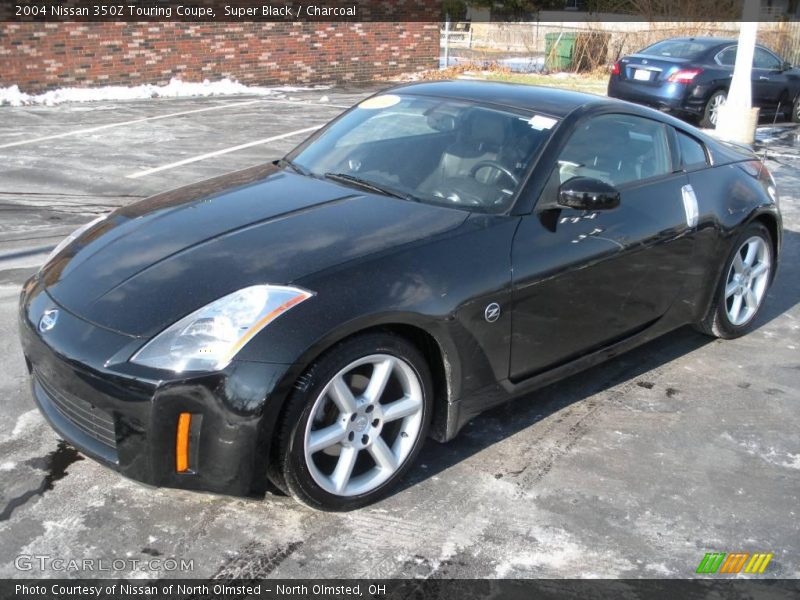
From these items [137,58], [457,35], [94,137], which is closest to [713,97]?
[94,137]

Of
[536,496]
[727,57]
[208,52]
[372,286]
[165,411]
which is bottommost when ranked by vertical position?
[536,496]

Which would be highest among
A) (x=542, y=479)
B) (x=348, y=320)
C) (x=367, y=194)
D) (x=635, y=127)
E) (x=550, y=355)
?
(x=635, y=127)

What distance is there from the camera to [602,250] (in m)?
4.00

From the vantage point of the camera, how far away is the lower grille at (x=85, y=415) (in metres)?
2.99

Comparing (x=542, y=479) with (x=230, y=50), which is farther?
(x=230, y=50)

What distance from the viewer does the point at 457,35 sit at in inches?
1543

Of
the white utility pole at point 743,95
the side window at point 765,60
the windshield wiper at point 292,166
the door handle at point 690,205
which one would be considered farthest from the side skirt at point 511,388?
the side window at point 765,60

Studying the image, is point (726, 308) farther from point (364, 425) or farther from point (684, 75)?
point (684, 75)

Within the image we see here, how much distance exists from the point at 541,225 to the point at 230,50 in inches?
607

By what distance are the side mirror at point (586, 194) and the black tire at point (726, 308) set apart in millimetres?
1479

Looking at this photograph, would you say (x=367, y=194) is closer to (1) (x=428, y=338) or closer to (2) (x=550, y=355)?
(1) (x=428, y=338)

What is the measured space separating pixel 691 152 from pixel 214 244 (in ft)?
9.44

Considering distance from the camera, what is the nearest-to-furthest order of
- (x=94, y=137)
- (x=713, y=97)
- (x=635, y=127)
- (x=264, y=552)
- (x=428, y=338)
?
(x=264, y=552), (x=428, y=338), (x=635, y=127), (x=94, y=137), (x=713, y=97)

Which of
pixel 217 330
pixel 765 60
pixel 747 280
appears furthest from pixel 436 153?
pixel 765 60
